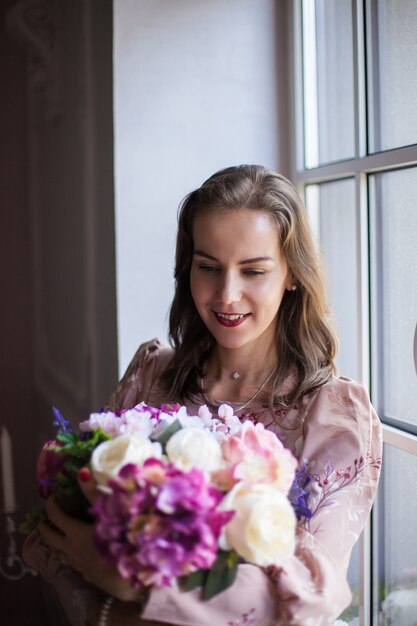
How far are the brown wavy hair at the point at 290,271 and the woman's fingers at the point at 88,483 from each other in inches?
24.4

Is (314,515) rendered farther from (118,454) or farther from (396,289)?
(396,289)

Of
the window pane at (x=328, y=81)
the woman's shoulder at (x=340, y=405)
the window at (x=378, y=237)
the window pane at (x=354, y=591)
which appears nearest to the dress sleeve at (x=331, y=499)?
the woman's shoulder at (x=340, y=405)

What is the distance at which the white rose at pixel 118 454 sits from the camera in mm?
1027

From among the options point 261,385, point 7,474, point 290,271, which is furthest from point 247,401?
point 7,474

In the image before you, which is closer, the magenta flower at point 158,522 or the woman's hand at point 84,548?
the magenta flower at point 158,522

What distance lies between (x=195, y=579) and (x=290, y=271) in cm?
82

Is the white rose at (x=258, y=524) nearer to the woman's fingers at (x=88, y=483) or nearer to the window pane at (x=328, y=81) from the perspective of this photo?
the woman's fingers at (x=88, y=483)

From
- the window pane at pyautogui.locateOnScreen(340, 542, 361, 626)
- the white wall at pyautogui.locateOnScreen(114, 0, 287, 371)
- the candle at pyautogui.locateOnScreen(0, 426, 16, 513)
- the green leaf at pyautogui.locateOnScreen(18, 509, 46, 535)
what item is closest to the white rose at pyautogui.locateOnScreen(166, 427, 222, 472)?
the green leaf at pyautogui.locateOnScreen(18, 509, 46, 535)

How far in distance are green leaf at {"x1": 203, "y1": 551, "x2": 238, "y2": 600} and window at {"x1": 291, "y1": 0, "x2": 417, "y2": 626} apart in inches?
31.0

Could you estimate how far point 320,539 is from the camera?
1353 mm

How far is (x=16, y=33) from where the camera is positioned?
2.63m

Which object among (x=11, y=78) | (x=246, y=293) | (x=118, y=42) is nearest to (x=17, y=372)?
(x=11, y=78)

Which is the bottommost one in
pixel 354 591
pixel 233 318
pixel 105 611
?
pixel 354 591

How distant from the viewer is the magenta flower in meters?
0.96
